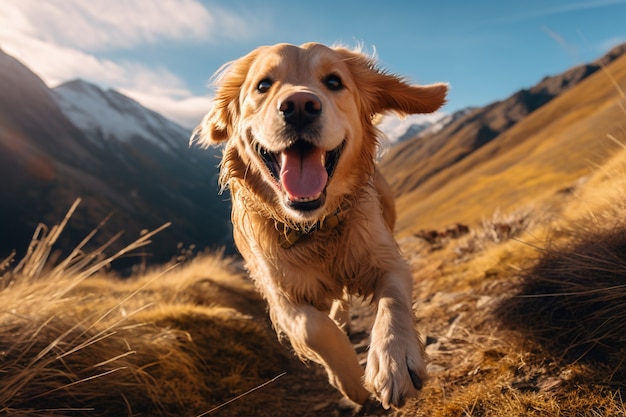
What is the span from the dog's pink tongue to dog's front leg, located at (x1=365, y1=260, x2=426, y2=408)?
0.82 meters

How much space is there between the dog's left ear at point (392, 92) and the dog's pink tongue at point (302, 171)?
0.98 meters

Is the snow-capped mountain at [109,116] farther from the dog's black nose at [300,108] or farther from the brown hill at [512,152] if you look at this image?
the dog's black nose at [300,108]

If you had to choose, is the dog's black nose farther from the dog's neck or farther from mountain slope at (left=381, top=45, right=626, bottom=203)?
mountain slope at (left=381, top=45, right=626, bottom=203)

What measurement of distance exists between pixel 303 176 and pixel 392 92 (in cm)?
138

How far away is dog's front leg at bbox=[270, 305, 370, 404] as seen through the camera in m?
2.74

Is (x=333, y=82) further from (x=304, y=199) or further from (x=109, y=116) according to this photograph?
(x=109, y=116)

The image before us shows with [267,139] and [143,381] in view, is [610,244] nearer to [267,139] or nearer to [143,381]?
[267,139]

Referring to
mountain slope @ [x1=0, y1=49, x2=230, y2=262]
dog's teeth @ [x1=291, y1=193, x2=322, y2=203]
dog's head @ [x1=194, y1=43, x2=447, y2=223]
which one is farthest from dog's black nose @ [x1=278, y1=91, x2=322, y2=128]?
mountain slope @ [x1=0, y1=49, x2=230, y2=262]

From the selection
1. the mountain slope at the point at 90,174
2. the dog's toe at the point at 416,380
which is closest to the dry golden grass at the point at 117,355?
the dog's toe at the point at 416,380

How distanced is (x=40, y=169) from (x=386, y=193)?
7396cm

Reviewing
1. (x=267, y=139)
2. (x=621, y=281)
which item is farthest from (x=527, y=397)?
(x=267, y=139)

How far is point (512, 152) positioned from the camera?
208 ft

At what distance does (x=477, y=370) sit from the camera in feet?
9.11

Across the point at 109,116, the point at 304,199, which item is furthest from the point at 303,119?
the point at 109,116
